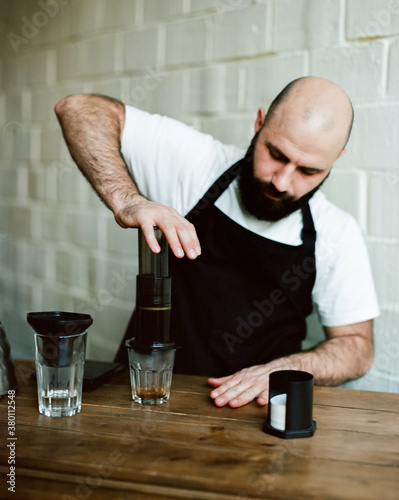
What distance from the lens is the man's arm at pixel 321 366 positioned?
1045 millimetres

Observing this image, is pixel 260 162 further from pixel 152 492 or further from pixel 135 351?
pixel 152 492

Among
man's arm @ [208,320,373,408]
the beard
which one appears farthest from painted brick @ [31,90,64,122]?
man's arm @ [208,320,373,408]

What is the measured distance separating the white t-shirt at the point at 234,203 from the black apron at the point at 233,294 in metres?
0.05

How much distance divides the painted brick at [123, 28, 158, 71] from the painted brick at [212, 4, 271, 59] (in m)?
0.28

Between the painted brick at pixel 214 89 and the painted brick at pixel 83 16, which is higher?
the painted brick at pixel 83 16

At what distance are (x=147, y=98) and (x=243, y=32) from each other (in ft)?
1.49

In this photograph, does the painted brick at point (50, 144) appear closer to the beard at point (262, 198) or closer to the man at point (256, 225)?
the man at point (256, 225)

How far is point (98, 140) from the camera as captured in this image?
4.84 feet

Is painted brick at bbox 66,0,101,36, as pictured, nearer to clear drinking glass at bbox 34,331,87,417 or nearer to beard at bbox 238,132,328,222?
beard at bbox 238,132,328,222

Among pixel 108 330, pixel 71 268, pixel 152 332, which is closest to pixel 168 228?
pixel 152 332

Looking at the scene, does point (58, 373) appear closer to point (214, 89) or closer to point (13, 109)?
point (214, 89)

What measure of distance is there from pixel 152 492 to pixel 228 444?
16 centimetres

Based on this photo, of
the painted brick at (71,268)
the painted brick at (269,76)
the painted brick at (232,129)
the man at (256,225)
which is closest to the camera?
the man at (256,225)

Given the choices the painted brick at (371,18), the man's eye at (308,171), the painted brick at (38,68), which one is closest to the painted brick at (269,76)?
the painted brick at (371,18)
